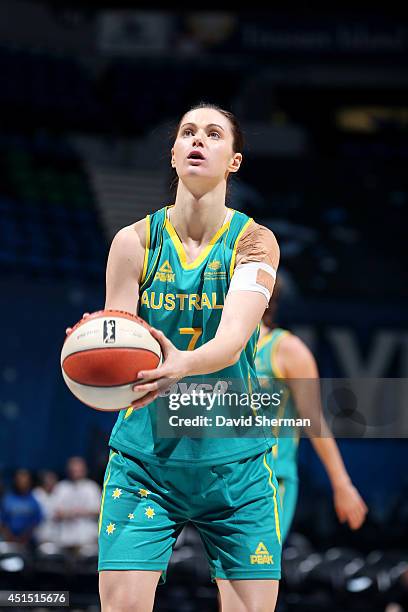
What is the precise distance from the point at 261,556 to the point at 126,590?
1.67 feet

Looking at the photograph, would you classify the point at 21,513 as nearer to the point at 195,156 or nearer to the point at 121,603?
the point at 121,603

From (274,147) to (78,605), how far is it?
12.9m

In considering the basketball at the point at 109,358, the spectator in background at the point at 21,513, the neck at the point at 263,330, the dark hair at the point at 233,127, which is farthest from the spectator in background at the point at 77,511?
the basketball at the point at 109,358

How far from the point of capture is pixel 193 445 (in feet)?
12.0

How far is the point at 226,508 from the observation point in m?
3.63

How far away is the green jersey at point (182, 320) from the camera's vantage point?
364 centimetres

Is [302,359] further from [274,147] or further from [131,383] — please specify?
[274,147]

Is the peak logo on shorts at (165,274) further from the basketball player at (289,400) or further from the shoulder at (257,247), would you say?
the basketball player at (289,400)

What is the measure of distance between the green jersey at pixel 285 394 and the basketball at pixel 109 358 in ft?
8.73

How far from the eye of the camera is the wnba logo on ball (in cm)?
323

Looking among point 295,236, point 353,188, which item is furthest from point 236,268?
point 353,188

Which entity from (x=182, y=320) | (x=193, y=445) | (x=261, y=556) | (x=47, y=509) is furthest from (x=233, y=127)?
(x=47, y=509)

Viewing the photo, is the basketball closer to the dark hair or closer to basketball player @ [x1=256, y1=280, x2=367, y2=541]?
the dark hair

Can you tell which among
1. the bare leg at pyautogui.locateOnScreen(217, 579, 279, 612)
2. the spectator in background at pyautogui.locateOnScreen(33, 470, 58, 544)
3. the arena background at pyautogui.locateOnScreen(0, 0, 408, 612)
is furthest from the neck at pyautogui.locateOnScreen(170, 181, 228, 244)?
the spectator in background at pyautogui.locateOnScreen(33, 470, 58, 544)
